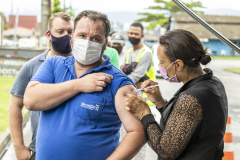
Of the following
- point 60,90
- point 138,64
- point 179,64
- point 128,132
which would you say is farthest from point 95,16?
point 138,64

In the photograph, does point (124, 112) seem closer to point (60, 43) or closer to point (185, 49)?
point (185, 49)

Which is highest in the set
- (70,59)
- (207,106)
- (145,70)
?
(70,59)

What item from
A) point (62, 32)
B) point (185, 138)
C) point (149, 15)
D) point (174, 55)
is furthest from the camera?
point (149, 15)

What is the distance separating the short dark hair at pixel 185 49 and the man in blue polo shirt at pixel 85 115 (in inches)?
15.8

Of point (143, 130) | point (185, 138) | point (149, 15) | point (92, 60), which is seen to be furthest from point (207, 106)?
point (149, 15)

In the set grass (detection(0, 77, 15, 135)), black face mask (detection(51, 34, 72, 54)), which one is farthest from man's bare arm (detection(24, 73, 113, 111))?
grass (detection(0, 77, 15, 135))

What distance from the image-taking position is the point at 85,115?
1816 millimetres

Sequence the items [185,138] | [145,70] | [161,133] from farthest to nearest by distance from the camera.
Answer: [145,70], [161,133], [185,138]

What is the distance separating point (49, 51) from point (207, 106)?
1.77 m

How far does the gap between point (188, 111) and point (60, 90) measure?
2.60 ft

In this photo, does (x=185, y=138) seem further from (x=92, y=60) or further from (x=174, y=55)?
(x=92, y=60)

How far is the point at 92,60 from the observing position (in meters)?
2.06

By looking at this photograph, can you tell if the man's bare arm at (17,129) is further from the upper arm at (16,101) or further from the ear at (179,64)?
the ear at (179,64)

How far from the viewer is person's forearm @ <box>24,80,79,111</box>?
1831 millimetres
